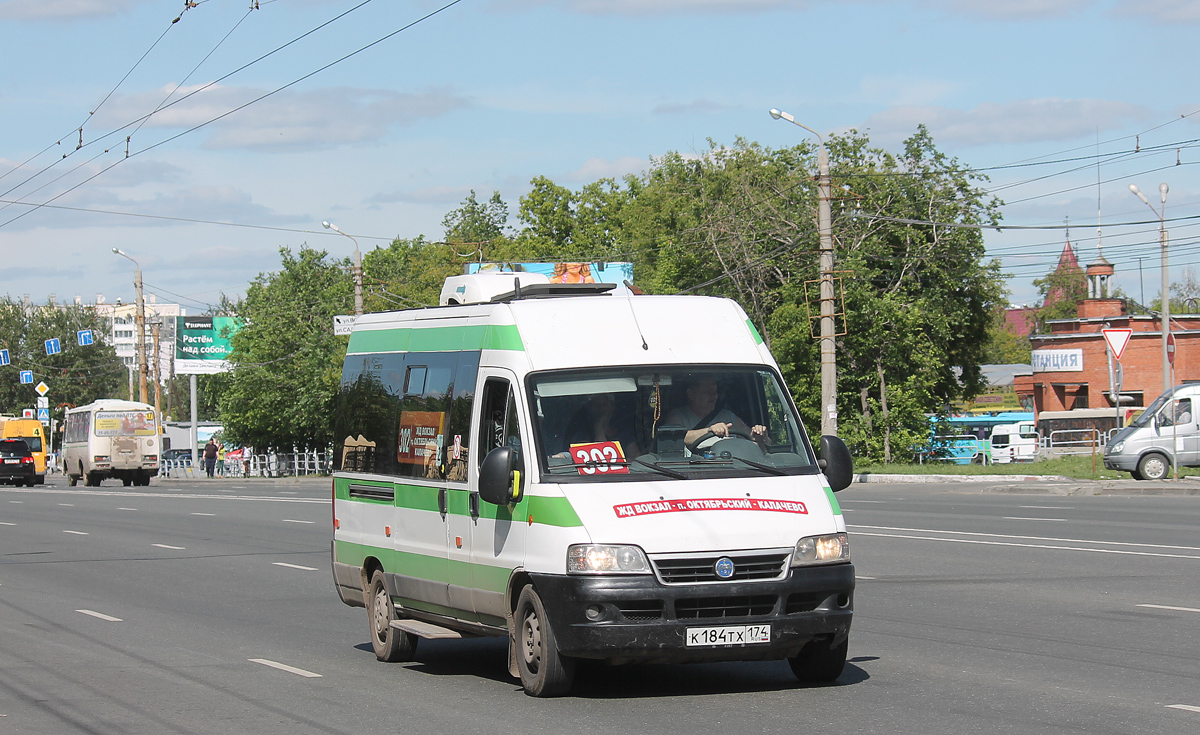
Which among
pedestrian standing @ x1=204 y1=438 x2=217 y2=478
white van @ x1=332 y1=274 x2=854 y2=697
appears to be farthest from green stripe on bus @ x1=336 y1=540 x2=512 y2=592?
pedestrian standing @ x1=204 y1=438 x2=217 y2=478

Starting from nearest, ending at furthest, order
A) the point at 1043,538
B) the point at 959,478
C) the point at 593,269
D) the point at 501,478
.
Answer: the point at 501,478
the point at 1043,538
the point at 959,478
the point at 593,269

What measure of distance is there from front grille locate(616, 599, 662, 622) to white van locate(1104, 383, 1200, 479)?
2566cm

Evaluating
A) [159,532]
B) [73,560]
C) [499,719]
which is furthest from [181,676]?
[159,532]

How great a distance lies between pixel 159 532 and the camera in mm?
24703

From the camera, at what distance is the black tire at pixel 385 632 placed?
9914mm

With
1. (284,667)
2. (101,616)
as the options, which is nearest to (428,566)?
(284,667)

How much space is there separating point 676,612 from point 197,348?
202 feet

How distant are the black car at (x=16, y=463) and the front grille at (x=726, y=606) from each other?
55.1 m

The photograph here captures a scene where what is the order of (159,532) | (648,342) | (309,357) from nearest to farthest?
(648,342) < (159,532) < (309,357)

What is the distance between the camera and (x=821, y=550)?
7711 mm

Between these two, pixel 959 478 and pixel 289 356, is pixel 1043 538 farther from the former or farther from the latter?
pixel 289 356

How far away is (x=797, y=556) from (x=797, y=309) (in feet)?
111

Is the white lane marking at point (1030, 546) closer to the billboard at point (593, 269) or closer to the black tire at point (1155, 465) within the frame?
the black tire at point (1155, 465)

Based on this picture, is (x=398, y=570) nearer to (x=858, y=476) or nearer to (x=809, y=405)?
(x=858, y=476)
